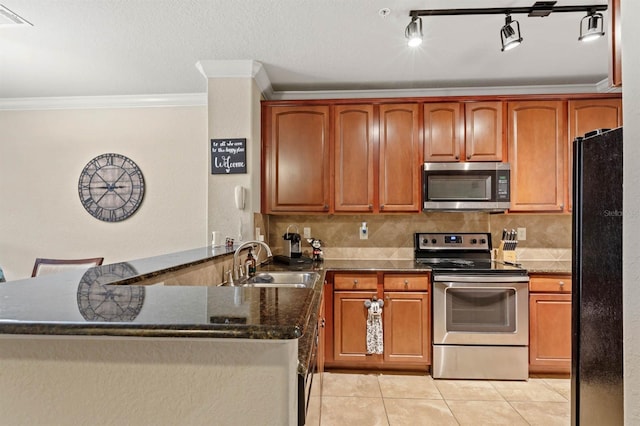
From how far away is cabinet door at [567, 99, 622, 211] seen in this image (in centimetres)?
283

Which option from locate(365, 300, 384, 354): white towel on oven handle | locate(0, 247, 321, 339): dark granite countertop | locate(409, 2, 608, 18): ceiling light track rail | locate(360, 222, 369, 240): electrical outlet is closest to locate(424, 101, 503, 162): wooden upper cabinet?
locate(360, 222, 369, 240): electrical outlet

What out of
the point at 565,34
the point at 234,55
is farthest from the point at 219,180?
the point at 565,34

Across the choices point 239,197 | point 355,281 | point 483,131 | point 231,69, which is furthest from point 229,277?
point 483,131

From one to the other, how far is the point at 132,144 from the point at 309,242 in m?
2.11

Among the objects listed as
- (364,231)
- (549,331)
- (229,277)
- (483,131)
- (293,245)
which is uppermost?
(483,131)

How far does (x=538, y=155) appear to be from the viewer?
9.44 feet

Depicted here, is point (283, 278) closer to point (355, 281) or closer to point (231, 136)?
point (355, 281)

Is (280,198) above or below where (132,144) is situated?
below

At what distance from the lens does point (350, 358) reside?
8.86 ft

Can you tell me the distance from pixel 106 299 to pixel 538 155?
3.26 meters

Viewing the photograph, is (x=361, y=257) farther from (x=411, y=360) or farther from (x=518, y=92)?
(x=518, y=92)

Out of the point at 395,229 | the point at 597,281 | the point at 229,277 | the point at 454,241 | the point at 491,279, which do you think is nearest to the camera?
the point at 597,281

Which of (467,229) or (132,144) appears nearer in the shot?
(467,229)

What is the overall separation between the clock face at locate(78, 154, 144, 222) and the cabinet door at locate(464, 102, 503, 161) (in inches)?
127
